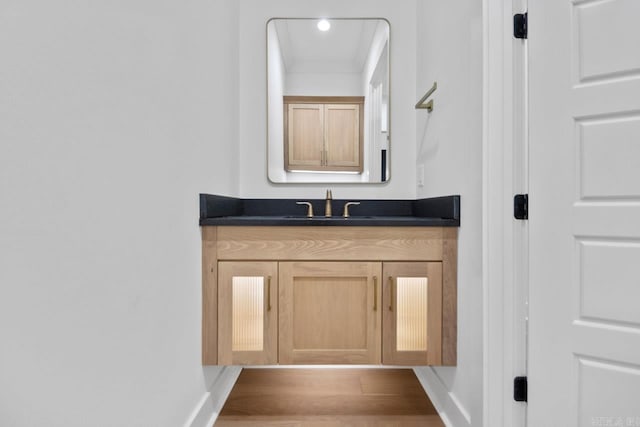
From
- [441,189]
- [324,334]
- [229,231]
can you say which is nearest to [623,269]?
[441,189]

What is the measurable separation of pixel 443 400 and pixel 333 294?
0.73 m

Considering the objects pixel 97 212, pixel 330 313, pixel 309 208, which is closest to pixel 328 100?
pixel 309 208

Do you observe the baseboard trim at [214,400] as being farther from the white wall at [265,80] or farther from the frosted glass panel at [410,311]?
the white wall at [265,80]

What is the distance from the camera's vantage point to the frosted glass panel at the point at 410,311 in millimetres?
1640

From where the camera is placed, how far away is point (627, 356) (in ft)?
3.52

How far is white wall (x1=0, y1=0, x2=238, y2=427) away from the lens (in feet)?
2.11

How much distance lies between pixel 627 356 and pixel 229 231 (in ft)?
4.84

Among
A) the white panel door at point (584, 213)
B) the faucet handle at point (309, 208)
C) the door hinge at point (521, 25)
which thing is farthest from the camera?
the faucet handle at point (309, 208)

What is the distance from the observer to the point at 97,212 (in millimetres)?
838

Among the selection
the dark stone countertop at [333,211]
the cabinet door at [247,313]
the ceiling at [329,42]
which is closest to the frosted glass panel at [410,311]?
the dark stone countertop at [333,211]

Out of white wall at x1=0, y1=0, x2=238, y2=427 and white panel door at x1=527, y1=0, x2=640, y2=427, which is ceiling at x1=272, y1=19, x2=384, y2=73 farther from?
white panel door at x1=527, y1=0, x2=640, y2=427

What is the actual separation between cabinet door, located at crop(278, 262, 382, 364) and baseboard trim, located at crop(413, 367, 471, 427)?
1.24 ft

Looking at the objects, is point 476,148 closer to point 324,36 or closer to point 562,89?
point 562,89

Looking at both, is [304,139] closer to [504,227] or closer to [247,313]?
Answer: [247,313]
